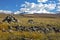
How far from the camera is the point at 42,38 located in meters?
19.0

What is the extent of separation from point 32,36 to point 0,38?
111 inches

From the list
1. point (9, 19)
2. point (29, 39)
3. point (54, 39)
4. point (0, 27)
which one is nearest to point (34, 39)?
point (29, 39)

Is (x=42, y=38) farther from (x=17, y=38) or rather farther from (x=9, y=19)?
(x=9, y=19)

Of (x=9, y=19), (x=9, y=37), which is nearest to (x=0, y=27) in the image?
(x=9, y=37)

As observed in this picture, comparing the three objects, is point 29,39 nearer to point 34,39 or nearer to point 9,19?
point 34,39

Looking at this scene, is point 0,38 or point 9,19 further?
point 9,19

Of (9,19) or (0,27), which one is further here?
(9,19)

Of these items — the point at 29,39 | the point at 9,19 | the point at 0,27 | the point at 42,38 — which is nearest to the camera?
the point at 29,39

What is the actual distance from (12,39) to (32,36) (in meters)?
2.14

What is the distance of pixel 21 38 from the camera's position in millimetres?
18062

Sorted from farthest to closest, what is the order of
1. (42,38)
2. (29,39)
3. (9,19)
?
(9,19), (42,38), (29,39)

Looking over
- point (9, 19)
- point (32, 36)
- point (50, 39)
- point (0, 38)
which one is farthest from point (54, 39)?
point (9, 19)

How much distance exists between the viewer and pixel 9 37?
18562mm

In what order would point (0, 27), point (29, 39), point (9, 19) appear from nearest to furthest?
1. point (29, 39)
2. point (0, 27)
3. point (9, 19)
